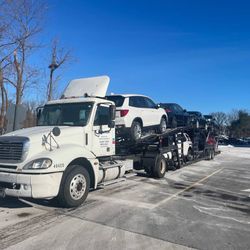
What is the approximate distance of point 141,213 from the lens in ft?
23.9

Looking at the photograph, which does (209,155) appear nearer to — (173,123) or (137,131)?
(173,123)

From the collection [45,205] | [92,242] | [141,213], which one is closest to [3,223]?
[45,205]

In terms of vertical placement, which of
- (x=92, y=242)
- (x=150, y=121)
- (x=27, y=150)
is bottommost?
(x=92, y=242)

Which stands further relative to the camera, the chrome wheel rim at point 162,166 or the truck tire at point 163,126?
the truck tire at point 163,126

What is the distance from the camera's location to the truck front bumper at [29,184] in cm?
673

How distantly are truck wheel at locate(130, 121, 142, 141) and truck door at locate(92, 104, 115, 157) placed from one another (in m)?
1.99

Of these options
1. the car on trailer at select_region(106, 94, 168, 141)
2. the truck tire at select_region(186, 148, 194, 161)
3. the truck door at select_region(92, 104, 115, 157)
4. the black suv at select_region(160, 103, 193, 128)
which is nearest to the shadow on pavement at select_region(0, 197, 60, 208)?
the truck door at select_region(92, 104, 115, 157)

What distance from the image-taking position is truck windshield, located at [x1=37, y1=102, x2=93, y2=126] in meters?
8.70

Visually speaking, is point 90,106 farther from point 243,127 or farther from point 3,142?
point 243,127

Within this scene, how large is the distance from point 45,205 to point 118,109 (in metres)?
4.41

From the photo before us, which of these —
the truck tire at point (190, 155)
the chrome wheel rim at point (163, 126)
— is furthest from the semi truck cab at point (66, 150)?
the truck tire at point (190, 155)

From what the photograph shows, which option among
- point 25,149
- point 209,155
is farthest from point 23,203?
point 209,155

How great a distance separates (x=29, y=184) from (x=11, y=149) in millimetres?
1070

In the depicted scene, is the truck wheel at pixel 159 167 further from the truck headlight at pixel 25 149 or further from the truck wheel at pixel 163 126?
the truck headlight at pixel 25 149
